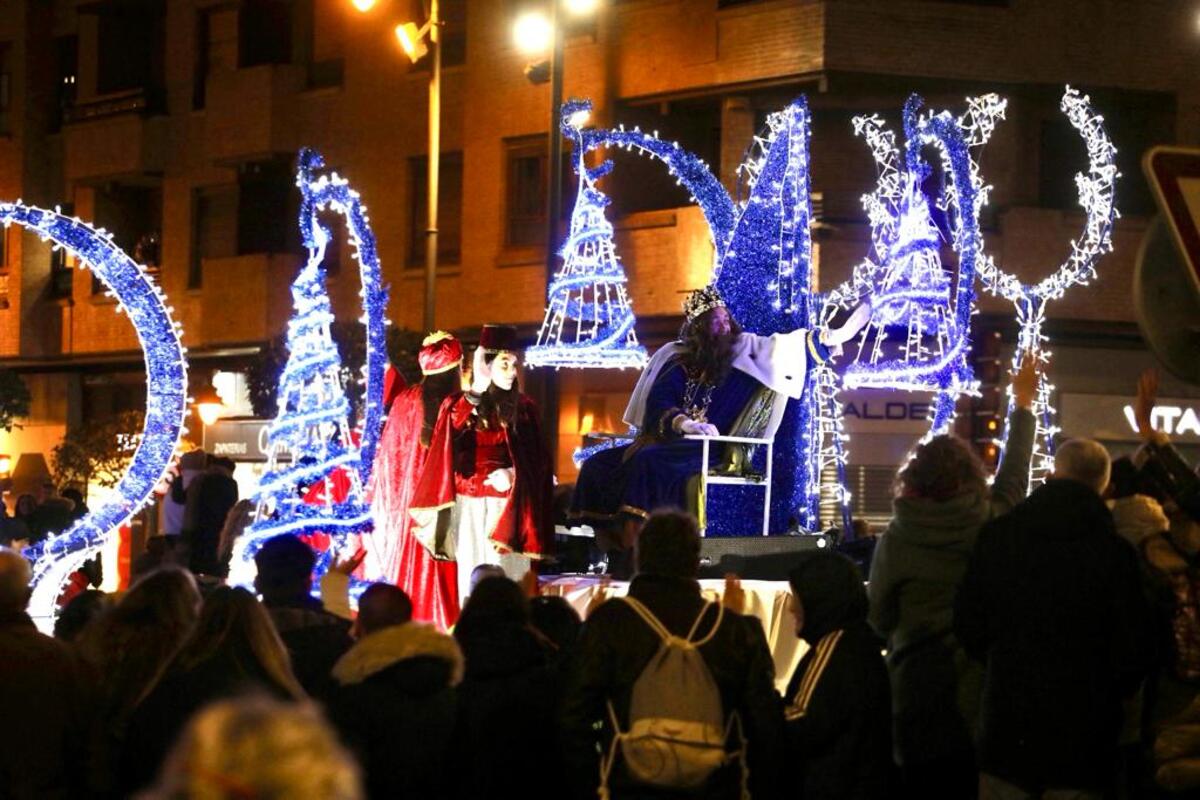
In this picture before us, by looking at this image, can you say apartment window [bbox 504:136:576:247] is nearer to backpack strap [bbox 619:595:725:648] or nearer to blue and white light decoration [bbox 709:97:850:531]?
blue and white light decoration [bbox 709:97:850:531]

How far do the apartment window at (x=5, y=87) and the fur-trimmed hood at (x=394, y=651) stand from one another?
34.6 meters

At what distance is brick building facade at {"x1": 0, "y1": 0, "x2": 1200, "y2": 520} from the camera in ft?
89.1

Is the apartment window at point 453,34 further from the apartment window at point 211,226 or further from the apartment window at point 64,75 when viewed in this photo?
the apartment window at point 64,75

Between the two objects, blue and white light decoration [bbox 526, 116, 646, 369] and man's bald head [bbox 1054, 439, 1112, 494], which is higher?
blue and white light decoration [bbox 526, 116, 646, 369]

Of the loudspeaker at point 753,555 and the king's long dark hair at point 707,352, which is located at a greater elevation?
the king's long dark hair at point 707,352

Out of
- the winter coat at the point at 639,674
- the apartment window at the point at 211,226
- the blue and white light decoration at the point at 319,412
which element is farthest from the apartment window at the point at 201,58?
the winter coat at the point at 639,674

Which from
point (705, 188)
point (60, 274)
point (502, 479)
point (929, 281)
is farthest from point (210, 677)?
point (60, 274)

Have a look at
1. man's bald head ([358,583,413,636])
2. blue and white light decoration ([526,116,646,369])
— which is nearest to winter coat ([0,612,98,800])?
man's bald head ([358,583,413,636])

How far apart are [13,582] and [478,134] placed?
24028 millimetres

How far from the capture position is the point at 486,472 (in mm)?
13375

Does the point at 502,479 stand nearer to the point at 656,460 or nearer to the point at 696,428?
the point at 656,460

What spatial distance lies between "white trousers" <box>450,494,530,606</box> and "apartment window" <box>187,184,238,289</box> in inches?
891

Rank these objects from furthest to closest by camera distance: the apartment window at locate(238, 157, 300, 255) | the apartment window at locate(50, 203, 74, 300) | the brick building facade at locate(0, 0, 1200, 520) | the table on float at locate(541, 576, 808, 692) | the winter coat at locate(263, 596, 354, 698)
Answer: the apartment window at locate(50, 203, 74, 300)
the apartment window at locate(238, 157, 300, 255)
the brick building facade at locate(0, 0, 1200, 520)
the table on float at locate(541, 576, 808, 692)
the winter coat at locate(263, 596, 354, 698)

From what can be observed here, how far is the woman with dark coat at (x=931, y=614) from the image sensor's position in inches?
305
